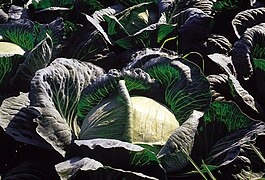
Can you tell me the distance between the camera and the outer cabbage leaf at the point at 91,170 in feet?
7.39

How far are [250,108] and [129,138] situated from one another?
2.60 ft

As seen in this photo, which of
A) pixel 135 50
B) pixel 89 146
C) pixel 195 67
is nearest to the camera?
pixel 89 146

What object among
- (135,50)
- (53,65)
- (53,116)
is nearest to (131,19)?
(135,50)

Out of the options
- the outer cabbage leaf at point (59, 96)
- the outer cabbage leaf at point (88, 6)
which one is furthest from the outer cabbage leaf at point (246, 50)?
the outer cabbage leaf at point (88, 6)

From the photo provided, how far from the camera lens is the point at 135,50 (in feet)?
11.0

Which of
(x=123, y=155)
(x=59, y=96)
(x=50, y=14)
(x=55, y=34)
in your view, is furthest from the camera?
(x=50, y=14)

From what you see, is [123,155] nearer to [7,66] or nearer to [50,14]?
[7,66]

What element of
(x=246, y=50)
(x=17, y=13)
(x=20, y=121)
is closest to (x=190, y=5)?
(x=246, y=50)

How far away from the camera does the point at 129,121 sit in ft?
7.98

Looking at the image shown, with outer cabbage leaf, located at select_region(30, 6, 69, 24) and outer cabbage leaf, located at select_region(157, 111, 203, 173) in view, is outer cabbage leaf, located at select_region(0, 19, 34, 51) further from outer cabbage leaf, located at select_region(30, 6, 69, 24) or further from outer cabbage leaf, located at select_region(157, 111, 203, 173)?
outer cabbage leaf, located at select_region(157, 111, 203, 173)

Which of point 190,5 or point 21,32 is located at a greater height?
point 190,5

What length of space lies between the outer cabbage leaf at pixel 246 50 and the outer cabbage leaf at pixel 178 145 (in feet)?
2.25

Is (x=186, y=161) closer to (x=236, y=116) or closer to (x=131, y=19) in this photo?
(x=236, y=116)

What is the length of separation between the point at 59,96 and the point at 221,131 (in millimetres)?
883
